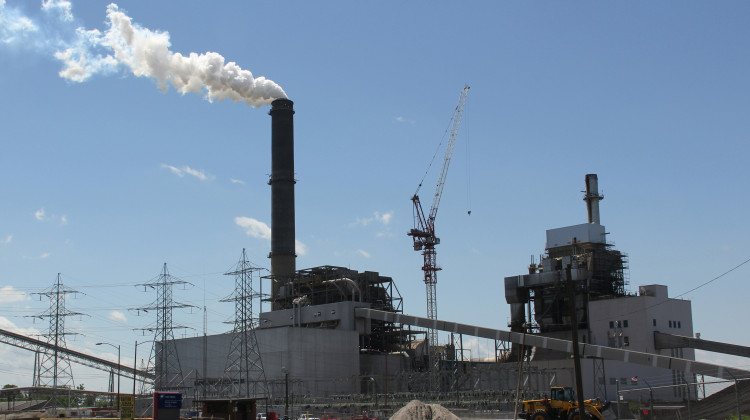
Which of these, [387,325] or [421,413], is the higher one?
[387,325]

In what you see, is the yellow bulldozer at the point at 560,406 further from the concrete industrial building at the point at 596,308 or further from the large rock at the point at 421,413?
the concrete industrial building at the point at 596,308

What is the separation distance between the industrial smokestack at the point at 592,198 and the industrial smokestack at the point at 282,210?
4571cm

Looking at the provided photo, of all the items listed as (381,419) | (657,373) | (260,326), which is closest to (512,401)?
(381,419)

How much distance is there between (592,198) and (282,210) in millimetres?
47919

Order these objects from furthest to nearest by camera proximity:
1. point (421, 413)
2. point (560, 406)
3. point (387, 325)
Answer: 1. point (387, 325)
2. point (421, 413)
3. point (560, 406)

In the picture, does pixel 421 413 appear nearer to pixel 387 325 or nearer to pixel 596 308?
pixel 596 308

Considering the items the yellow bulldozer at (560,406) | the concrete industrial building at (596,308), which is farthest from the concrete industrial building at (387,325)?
the yellow bulldozer at (560,406)

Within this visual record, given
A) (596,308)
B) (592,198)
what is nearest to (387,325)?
(596,308)

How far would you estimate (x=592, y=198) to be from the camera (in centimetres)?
11481

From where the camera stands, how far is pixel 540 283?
4045 inches

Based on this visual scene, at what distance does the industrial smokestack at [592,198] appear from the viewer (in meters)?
114

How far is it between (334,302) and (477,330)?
27217 millimetres

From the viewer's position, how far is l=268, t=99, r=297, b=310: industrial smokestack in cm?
11556

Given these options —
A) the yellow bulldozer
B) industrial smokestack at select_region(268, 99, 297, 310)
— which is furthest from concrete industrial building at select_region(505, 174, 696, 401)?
the yellow bulldozer
